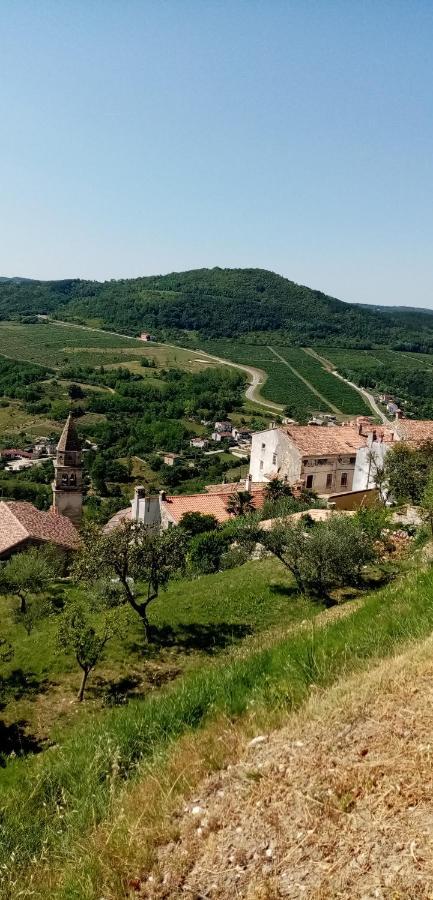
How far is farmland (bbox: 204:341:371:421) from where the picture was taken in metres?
121

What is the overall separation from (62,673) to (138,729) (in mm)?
14232

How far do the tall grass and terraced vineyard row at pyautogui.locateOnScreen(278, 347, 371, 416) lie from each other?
4337 inches

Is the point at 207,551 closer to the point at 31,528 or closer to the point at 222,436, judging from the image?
the point at 31,528

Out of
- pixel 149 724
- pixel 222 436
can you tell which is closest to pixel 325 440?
pixel 149 724

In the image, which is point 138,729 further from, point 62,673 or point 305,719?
point 62,673

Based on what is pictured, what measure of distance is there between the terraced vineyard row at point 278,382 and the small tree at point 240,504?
69008mm

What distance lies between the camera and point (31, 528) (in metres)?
36.1

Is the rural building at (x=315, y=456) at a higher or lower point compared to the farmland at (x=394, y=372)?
lower

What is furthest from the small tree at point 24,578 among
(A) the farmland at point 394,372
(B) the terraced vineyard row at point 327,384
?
(B) the terraced vineyard row at point 327,384

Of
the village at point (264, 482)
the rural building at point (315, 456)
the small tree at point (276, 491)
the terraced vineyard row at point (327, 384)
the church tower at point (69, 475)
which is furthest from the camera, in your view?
the terraced vineyard row at point (327, 384)

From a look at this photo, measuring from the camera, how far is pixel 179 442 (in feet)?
350

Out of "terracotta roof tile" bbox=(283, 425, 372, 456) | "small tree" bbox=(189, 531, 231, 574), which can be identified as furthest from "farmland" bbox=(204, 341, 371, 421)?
"small tree" bbox=(189, 531, 231, 574)

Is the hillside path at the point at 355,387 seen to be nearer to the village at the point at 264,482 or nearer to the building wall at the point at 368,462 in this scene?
the village at the point at 264,482

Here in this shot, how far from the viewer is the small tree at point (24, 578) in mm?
25719
